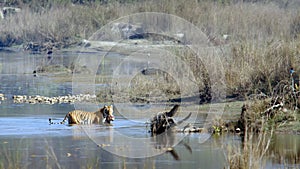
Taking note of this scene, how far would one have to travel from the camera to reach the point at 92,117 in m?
19.4

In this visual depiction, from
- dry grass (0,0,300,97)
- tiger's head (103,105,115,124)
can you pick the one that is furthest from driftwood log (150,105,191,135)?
tiger's head (103,105,115,124)

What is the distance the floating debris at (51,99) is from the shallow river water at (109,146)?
3.19 meters

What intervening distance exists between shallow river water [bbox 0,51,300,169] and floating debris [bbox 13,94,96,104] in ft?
10.5

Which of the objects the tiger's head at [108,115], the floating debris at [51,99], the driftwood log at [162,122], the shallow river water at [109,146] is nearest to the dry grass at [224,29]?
the driftwood log at [162,122]

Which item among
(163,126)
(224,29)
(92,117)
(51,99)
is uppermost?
(224,29)

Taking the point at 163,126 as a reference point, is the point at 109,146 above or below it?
below

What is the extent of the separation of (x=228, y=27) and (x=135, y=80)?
14140mm

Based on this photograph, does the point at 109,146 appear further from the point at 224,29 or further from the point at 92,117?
the point at 224,29

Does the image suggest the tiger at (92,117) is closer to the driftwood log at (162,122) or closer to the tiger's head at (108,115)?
the tiger's head at (108,115)

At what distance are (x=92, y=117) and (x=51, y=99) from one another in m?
6.30

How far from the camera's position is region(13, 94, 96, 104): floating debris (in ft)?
82.4

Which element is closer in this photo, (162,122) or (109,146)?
(109,146)

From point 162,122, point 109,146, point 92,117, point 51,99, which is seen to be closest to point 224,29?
point 51,99

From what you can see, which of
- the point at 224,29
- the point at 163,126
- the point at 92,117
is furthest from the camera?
the point at 224,29
